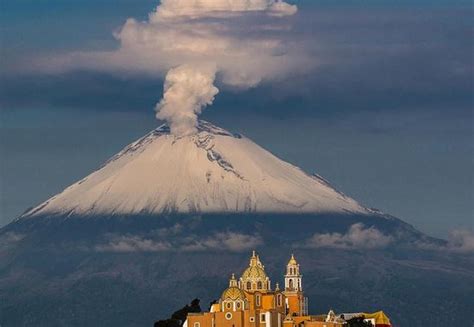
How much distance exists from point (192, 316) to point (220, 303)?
192 centimetres

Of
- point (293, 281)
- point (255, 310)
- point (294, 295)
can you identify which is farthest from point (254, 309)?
point (293, 281)

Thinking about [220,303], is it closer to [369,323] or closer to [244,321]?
[244,321]

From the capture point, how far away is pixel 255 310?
147m

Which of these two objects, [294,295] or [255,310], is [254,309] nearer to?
[255,310]

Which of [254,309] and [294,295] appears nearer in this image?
[254,309]

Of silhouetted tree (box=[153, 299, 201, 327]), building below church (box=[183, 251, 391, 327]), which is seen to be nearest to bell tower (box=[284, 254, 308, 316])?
building below church (box=[183, 251, 391, 327])

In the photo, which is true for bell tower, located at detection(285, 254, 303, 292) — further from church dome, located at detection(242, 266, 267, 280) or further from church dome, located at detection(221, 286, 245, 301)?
church dome, located at detection(221, 286, 245, 301)

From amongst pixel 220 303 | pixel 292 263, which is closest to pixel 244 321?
pixel 220 303

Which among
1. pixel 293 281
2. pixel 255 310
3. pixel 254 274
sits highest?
pixel 254 274

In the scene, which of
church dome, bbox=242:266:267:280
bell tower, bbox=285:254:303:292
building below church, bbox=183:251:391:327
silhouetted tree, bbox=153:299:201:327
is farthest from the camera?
bell tower, bbox=285:254:303:292

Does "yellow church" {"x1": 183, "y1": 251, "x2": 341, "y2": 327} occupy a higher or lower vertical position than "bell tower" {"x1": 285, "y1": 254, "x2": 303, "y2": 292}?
lower

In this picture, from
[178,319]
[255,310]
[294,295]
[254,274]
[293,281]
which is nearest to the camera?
[255,310]

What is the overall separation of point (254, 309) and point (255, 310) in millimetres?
261

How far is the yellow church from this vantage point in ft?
482
